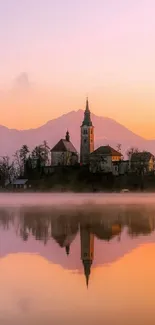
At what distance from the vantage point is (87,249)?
2528 centimetres

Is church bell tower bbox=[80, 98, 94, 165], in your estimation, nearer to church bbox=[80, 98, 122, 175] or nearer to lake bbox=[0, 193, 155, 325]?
church bbox=[80, 98, 122, 175]

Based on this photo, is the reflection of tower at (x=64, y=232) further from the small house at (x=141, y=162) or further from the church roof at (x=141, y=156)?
the church roof at (x=141, y=156)

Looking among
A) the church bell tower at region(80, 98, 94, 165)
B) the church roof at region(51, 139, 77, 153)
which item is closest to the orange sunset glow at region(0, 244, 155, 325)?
Answer: the church bell tower at region(80, 98, 94, 165)

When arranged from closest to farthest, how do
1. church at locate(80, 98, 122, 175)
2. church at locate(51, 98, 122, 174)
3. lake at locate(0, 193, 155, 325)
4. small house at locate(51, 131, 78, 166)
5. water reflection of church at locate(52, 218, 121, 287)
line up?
lake at locate(0, 193, 155, 325) → water reflection of church at locate(52, 218, 121, 287) → church at locate(80, 98, 122, 175) → church at locate(51, 98, 122, 174) → small house at locate(51, 131, 78, 166)

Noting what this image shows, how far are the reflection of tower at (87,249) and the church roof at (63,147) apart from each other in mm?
145882

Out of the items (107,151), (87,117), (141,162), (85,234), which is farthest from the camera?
(87,117)

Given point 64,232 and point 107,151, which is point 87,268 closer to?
point 64,232

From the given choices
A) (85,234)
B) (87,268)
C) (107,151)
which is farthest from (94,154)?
(87,268)

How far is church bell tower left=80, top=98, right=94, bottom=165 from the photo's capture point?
7146 inches

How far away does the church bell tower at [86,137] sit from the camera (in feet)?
595

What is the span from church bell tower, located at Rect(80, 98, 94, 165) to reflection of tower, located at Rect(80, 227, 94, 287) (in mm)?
144565

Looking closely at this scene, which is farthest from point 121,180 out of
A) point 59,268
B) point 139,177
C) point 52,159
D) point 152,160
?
point 59,268

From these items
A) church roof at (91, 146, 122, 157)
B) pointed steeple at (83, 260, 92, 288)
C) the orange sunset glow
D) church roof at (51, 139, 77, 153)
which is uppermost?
church roof at (51, 139, 77, 153)

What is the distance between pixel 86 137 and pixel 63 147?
12.2m
